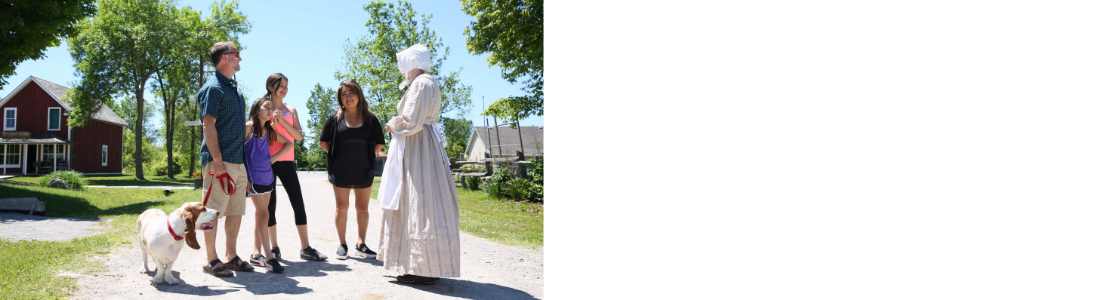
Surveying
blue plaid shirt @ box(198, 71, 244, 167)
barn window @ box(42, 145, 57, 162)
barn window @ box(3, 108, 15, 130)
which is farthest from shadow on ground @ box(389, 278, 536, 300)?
barn window @ box(3, 108, 15, 130)

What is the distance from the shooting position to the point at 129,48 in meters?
31.7

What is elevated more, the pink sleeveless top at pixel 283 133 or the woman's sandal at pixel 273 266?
the pink sleeveless top at pixel 283 133

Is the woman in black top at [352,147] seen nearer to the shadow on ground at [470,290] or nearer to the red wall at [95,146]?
the shadow on ground at [470,290]

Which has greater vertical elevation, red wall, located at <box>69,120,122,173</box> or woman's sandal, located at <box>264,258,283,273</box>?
red wall, located at <box>69,120,122,173</box>

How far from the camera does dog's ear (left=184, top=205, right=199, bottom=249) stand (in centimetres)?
379

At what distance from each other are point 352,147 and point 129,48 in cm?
3451

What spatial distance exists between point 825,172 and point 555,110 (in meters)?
0.62

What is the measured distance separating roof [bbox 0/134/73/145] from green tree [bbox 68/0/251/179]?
381cm

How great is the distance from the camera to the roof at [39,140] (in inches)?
1252

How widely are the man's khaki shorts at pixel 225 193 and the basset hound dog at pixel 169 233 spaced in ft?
0.35

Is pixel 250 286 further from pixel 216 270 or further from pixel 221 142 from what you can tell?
pixel 221 142

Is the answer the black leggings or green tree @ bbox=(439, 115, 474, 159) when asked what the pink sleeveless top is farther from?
green tree @ bbox=(439, 115, 474, 159)

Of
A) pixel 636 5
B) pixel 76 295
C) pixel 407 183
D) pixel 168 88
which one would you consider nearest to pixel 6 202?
pixel 76 295

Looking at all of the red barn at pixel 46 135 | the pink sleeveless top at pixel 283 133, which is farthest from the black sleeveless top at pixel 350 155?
the red barn at pixel 46 135
